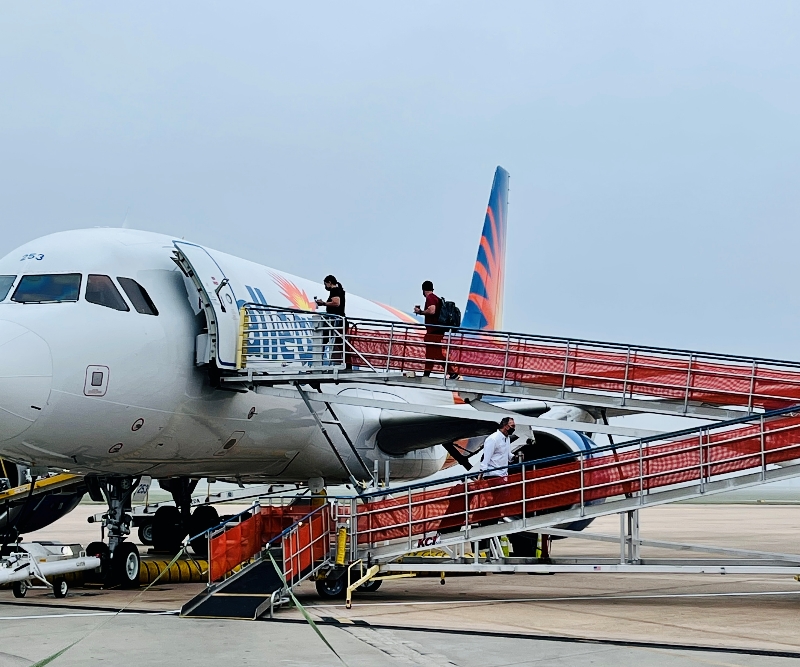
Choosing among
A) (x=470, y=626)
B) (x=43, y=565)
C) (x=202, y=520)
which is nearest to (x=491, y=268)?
(x=202, y=520)

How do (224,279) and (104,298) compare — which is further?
(224,279)

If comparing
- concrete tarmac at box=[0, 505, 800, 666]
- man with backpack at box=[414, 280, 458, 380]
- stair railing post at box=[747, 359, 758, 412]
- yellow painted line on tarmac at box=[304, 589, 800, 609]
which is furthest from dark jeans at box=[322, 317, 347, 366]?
stair railing post at box=[747, 359, 758, 412]

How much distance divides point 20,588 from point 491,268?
15607 mm

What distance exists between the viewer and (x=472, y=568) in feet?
39.3

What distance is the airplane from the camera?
1121 centimetres

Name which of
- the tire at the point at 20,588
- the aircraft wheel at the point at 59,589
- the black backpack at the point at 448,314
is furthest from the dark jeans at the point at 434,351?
the tire at the point at 20,588

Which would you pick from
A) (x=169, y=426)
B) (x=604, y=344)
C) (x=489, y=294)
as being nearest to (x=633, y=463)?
(x=604, y=344)

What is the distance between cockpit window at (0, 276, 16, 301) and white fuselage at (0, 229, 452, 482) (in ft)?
0.20

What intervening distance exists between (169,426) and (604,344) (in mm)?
5200

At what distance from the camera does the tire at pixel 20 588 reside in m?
12.2

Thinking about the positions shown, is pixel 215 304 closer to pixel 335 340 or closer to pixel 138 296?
pixel 138 296

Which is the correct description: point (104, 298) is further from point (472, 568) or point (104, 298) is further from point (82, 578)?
point (472, 568)

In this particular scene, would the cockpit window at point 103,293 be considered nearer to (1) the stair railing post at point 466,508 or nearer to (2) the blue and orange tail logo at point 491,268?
(1) the stair railing post at point 466,508

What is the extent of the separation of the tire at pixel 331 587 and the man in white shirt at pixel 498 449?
2005 mm
